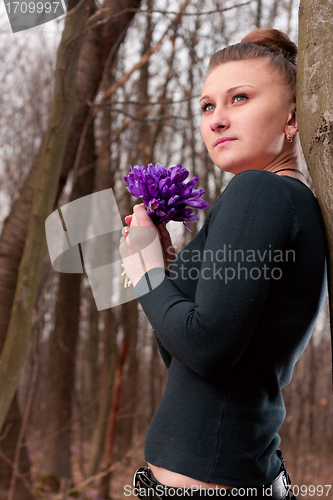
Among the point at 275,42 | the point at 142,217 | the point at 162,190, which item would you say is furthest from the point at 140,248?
the point at 275,42

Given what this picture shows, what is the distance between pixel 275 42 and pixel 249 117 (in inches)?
11.6

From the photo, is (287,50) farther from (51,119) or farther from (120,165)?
(120,165)

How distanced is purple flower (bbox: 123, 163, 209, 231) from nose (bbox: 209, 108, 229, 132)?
142 millimetres

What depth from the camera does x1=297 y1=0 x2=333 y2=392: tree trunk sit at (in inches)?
37.8

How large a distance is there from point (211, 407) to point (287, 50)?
0.98 m

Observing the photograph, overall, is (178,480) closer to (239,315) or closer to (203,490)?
(203,490)

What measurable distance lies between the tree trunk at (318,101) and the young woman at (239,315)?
4 centimetres

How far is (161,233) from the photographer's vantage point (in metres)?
1.20

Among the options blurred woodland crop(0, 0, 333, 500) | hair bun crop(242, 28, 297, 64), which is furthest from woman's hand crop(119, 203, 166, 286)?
blurred woodland crop(0, 0, 333, 500)

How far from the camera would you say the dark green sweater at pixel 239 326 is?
2.80 ft

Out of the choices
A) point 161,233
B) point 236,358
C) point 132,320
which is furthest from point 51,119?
point 132,320

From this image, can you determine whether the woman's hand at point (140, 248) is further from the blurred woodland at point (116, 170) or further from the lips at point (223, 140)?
the blurred woodland at point (116, 170)

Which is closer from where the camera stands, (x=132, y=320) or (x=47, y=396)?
(x=47, y=396)

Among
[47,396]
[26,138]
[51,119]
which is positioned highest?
[26,138]
